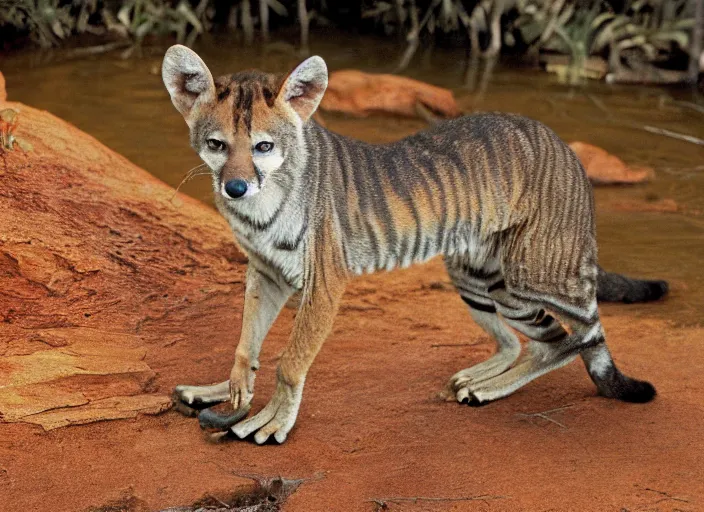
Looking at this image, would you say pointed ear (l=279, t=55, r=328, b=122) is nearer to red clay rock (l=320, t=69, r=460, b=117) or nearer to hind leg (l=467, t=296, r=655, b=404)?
hind leg (l=467, t=296, r=655, b=404)

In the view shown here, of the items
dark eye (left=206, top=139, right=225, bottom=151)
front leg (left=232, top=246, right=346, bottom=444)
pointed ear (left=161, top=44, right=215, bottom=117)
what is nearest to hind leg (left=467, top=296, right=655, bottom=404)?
front leg (left=232, top=246, right=346, bottom=444)

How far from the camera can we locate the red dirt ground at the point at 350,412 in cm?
445

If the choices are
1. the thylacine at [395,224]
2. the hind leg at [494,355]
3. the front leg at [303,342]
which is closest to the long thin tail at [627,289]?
the hind leg at [494,355]

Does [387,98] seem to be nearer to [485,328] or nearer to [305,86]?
[485,328]

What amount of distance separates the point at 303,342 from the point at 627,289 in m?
2.64

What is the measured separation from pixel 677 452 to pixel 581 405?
663mm

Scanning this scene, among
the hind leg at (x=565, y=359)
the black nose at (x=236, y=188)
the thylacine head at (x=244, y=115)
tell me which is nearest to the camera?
the black nose at (x=236, y=188)

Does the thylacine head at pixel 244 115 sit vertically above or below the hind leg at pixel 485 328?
above

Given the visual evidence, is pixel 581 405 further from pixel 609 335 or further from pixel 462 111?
pixel 462 111

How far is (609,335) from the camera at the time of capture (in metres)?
6.28

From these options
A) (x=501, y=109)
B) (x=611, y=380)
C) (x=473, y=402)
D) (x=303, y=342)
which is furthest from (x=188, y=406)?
(x=501, y=109)

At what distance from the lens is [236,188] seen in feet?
14.5

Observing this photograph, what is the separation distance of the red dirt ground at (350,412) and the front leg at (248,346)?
157mm

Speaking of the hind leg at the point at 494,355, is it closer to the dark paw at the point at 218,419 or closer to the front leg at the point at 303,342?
the front leg at the point at 303,342
